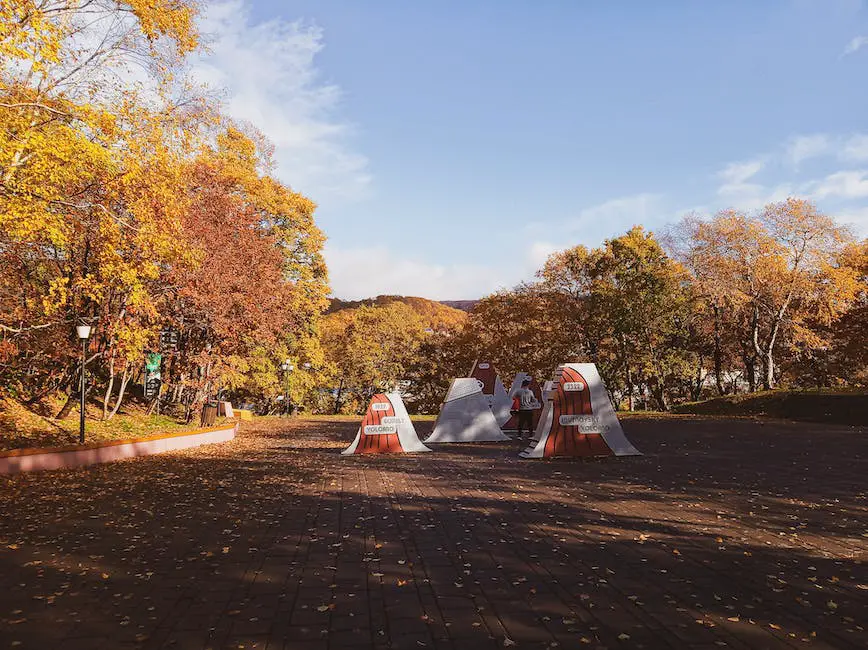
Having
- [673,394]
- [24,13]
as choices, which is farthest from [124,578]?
[673,394]

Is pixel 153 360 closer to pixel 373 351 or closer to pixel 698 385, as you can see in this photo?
pixel 373 351

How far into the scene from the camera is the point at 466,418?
61.6ft

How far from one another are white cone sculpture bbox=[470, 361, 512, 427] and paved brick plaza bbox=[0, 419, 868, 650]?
1027 centimetres

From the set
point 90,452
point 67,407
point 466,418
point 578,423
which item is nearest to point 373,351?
point 466,418

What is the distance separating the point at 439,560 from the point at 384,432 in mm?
9969

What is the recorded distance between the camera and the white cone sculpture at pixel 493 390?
21.3 metres

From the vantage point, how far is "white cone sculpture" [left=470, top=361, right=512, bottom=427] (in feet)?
70.0

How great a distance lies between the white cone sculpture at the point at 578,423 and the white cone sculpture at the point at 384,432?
337cm

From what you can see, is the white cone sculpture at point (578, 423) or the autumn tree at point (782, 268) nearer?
the white cone sculpture at point (578, 423)

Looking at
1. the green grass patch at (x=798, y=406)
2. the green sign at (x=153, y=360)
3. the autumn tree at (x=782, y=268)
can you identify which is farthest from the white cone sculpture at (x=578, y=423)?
the autumn tree at (x=782, y=268)

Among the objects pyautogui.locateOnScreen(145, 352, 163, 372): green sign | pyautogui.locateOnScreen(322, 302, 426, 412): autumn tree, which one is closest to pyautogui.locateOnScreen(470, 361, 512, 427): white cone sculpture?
pyautogui.locateOnScreen(145, 352, 163, 372): green sign

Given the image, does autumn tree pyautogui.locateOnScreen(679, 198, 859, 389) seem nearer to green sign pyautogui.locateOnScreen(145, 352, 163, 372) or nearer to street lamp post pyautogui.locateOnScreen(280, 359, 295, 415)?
street lamp post pyautogui.locateOnScreen(280, 359, 295, 415)

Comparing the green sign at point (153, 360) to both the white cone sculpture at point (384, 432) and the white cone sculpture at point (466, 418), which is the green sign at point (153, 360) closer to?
the white cone sculpture at point (384, 432)

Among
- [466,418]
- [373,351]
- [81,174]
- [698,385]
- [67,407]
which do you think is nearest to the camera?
[81,174]
